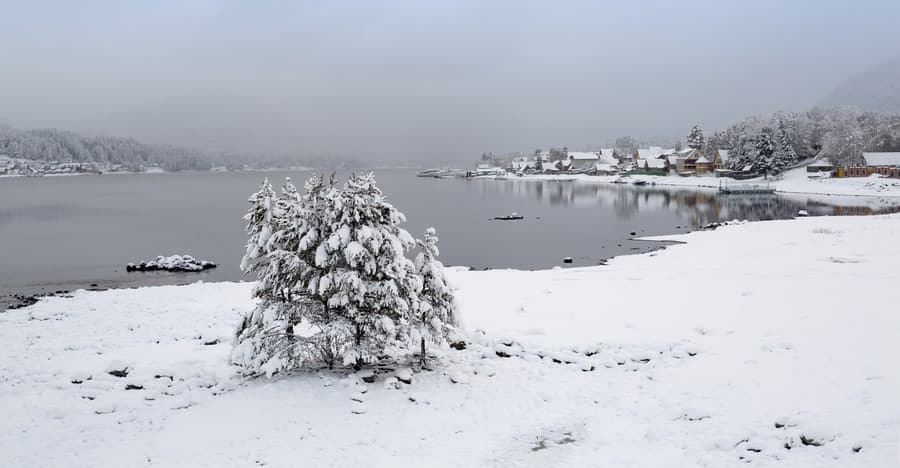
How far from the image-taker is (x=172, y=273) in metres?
40.1

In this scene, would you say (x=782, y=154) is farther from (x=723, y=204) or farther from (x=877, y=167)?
(x=723, y=204)

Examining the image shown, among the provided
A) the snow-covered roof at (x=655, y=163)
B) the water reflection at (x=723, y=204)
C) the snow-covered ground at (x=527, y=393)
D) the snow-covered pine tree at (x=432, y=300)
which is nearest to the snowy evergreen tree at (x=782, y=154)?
the water reflection at (x=723, y=204)

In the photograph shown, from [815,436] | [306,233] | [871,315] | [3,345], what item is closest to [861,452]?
[815,436]

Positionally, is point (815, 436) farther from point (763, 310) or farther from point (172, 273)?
point (172, 273)

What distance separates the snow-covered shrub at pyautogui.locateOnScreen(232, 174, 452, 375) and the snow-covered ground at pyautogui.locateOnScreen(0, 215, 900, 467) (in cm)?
93

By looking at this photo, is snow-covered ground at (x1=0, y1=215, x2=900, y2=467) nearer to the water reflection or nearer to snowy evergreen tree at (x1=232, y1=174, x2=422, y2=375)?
snowy evergreen tree at (x1=232, y1=174, x2=422, y2=375)

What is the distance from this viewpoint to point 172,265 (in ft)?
136

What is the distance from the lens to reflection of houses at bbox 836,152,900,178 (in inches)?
3974

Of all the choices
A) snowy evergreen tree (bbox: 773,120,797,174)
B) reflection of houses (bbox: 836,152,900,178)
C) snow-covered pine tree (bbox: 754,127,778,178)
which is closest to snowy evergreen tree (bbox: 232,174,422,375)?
reflection of houses (bbox: 836,152,900,178)

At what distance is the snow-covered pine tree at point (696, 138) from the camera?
570 ft

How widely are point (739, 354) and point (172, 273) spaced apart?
37256mm

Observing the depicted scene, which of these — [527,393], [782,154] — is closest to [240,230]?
[527,393]

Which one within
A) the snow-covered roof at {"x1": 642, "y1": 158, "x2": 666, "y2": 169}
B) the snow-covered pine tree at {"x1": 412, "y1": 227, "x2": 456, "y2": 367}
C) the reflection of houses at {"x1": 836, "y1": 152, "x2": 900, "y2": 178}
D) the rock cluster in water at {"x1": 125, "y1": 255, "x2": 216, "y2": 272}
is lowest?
the rock cluster in water at {"x1": 125, "y1": 255, "x2": 216, "y2": 272}

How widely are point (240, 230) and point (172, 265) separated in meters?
21.2
